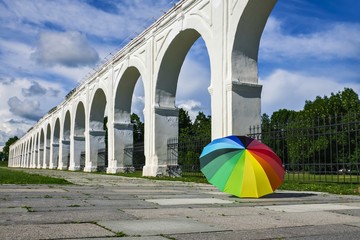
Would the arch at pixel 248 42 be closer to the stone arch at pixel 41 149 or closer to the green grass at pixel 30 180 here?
the green grass at pixel 30 180

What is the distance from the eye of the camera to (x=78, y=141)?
30219mm

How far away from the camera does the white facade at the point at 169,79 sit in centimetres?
1218

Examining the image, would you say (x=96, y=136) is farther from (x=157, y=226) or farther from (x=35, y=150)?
(x=35, y=150)

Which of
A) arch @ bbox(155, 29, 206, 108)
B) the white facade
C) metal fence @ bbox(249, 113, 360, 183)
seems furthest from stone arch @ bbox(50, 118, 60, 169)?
metal fence @ bbox(249, 113, 360, 183)

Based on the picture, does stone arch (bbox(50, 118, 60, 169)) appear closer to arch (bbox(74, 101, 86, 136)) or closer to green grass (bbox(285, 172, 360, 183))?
arch (bbox(74, 101, 86, 136))

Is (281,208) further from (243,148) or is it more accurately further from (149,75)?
(149,75)

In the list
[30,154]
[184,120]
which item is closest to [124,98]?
[184,120]

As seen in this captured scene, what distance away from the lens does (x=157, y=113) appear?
16.9m

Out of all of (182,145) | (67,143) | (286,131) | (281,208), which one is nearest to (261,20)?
(286,131)

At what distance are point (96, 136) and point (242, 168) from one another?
21.3 metres

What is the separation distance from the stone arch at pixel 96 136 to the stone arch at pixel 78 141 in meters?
3.45

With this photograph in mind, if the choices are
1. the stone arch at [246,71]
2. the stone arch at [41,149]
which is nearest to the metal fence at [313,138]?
the stone arch at [246,71]

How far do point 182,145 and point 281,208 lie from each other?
10.8m

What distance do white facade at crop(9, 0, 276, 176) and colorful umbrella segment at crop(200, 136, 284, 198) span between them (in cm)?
588
